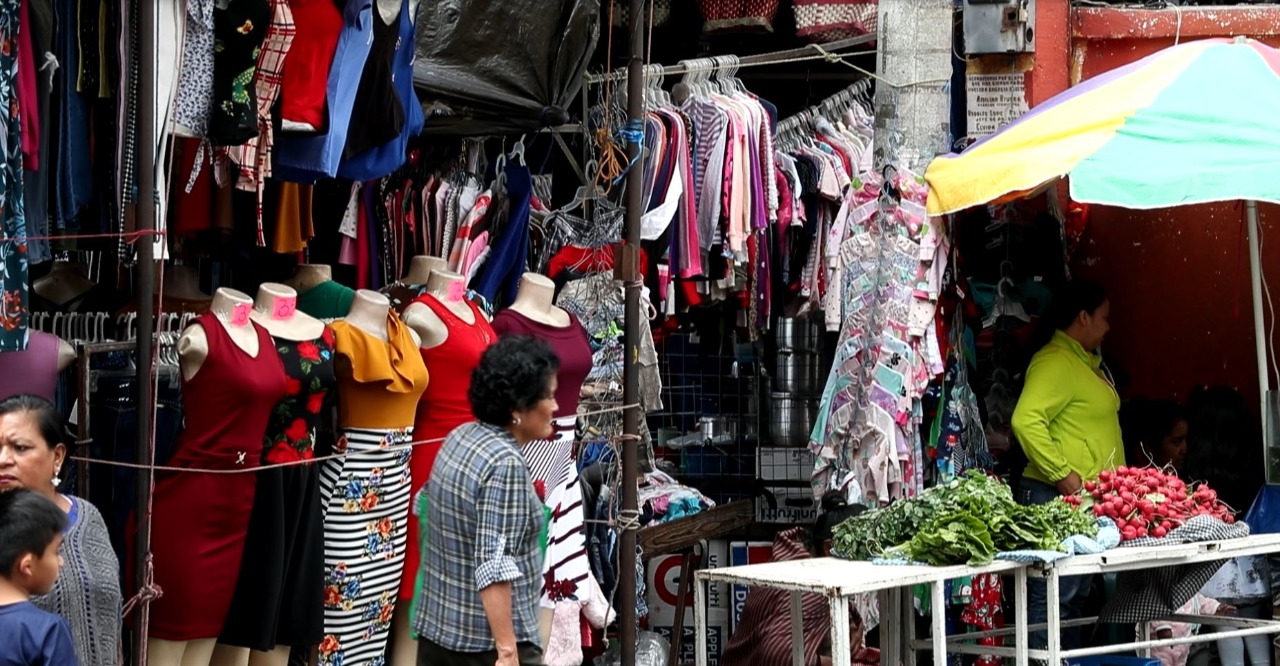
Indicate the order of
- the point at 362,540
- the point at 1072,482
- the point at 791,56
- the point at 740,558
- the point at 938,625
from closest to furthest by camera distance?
the point at 938,625 → the point at 362,540 → the point at 1072,482 → the point at 791,56 → the point at 740,558

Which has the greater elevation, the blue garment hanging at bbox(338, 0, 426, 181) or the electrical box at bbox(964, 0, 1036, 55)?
the electrical box at bbox(964, 0, 1036, 55)

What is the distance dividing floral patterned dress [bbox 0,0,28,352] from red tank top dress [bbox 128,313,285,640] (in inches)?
27.1

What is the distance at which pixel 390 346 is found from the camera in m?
6.46

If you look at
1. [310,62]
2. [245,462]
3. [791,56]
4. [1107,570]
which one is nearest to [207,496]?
[245,462]

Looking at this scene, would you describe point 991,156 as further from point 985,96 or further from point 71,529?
point 71,529

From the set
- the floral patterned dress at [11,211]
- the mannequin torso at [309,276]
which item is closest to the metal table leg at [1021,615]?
the mannequin torso at [309,276]

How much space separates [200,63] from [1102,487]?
3.90 metres

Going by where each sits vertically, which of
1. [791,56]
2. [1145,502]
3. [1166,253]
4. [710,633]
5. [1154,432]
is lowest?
[710,633]

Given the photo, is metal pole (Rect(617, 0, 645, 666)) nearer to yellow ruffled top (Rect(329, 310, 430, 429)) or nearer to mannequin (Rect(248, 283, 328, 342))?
yellow ruffled top (Rect(329, 310, 430, 429))

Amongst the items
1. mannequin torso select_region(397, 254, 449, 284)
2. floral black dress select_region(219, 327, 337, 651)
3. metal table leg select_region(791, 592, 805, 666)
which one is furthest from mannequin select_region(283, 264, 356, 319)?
metal table leg select_region(791, 592, 805, 666)

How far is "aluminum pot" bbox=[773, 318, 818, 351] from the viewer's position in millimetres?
9617

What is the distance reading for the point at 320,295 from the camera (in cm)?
678

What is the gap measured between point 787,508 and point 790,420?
0.47 m

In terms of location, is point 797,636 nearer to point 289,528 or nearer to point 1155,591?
point 1155,591
